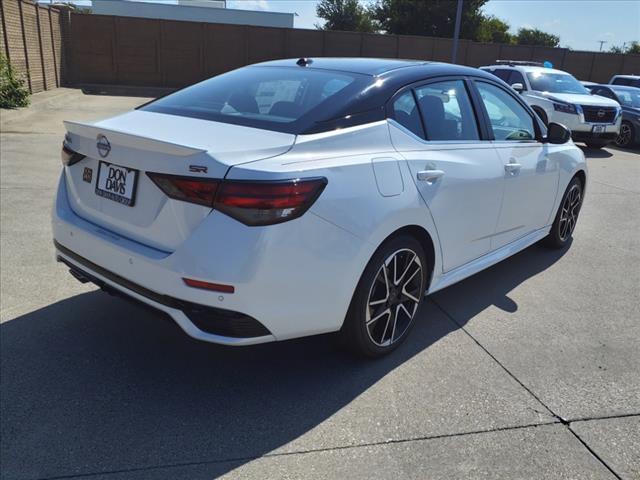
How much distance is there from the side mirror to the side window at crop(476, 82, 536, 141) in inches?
7.5

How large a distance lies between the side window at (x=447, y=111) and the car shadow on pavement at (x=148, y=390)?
131 cm

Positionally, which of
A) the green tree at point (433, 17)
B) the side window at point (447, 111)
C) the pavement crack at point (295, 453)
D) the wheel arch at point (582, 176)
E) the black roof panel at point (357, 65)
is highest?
the green tree at point (433, 17)

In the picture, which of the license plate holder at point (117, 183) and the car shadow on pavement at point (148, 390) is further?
the license plate holder at point (117, 183)

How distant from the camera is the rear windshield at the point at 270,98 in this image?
3.01 meters

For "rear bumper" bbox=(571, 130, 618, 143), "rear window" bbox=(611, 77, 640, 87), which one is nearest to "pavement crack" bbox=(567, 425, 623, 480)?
"rear bumper" bbox=(571, 130, 618, 143)

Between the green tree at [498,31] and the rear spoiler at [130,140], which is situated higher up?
the green tree at [498,31]

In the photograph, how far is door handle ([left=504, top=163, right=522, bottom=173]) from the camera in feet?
13.3

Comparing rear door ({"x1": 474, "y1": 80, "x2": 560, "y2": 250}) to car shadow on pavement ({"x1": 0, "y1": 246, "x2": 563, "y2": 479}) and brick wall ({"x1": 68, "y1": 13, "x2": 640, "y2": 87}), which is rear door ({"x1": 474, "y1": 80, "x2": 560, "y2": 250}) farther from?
brick wall ({"x1": 68, "y1": 13, "x2": 640, "y2": 87})

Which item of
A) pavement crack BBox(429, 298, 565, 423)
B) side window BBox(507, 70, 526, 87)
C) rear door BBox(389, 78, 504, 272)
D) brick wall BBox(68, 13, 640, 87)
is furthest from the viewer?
brick wall BBox(68, 13, 640, 87)

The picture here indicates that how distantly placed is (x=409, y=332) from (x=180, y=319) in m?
1.58

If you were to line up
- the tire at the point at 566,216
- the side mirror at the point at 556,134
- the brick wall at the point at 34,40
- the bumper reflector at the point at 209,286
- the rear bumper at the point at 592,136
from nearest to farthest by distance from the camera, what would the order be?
1. the bumper reflector at the point at 209,286
2. the side mirror at the point at 556,134
3. the tire at the point at 566,216
4. the rear bumper at the point at 592,136
5. the brick wall at the point at 34,40

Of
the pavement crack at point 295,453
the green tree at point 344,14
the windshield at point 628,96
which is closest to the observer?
the pavement crack at point 295,453

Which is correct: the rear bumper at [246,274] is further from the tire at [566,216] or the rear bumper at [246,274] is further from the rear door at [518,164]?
the tire at [566,216]

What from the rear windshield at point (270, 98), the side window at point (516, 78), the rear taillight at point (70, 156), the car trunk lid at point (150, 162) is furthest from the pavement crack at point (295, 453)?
the side window at point (516, 78)
